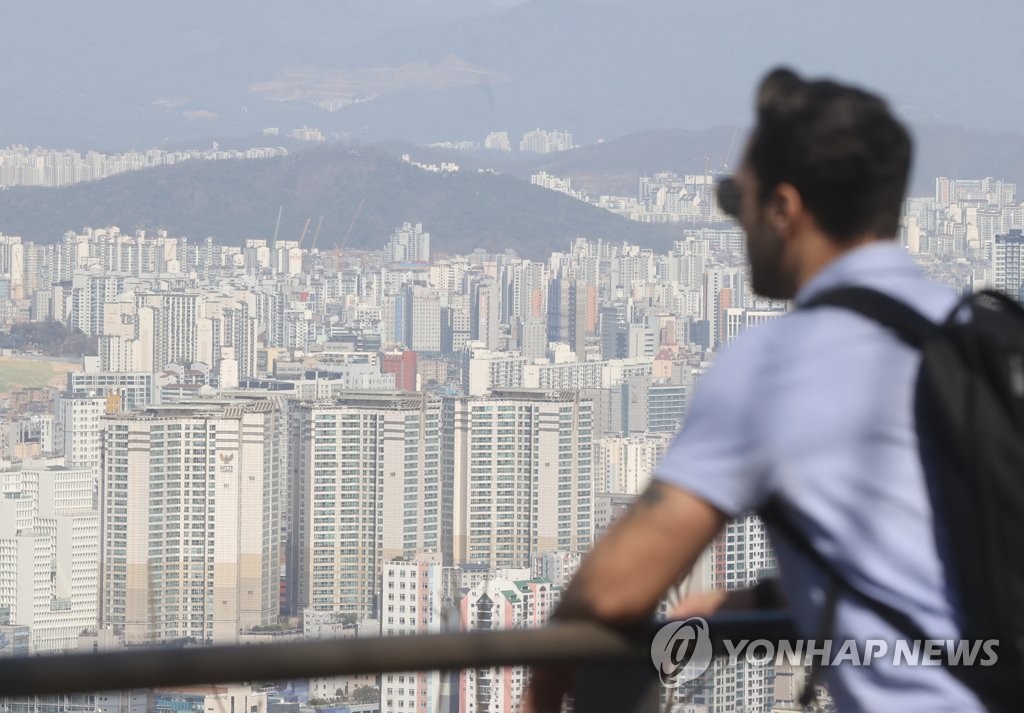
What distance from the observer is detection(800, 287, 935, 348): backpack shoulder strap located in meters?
0.55

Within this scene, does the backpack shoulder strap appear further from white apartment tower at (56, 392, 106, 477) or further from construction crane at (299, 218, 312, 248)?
construction crane at (299, 218, 312, 248)

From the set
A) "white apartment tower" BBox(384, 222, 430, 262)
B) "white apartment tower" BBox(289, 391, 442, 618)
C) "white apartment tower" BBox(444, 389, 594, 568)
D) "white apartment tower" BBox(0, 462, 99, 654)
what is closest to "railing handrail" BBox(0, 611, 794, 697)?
"white apartment tower" BBox(0, 462, 99, 654)

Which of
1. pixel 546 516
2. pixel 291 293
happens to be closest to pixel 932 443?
pixel 546 516

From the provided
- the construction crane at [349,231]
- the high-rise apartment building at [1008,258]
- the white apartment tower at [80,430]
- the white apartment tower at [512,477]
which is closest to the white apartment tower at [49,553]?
the white apartment tower at [80,430]

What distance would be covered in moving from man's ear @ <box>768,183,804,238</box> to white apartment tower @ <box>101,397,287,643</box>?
16951 millimetres

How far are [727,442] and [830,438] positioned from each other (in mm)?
35

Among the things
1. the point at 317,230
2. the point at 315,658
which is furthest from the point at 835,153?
the point at 317,230

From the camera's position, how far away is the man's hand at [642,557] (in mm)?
556

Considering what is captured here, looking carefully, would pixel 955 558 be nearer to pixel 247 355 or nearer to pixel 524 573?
pixel 524 573

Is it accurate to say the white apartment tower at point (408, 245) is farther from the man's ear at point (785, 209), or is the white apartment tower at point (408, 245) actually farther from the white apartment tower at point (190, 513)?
the man's ear at point (785, 209)

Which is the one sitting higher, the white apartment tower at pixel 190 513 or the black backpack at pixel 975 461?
the black backpack at pixel 975 461

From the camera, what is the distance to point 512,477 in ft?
65.0

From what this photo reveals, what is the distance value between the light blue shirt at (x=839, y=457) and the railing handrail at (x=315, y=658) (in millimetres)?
Answer: 98

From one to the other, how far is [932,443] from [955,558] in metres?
0.04
